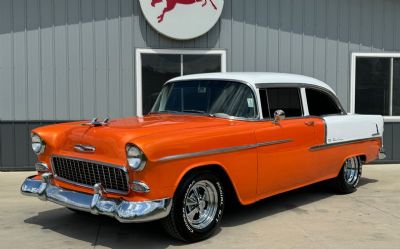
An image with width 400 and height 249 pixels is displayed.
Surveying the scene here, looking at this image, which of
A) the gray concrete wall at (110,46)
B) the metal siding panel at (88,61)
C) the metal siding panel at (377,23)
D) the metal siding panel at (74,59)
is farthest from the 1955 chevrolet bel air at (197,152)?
the metal siding panel at (377,23)

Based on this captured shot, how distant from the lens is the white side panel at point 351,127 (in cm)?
657

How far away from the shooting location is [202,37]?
959 centimetres

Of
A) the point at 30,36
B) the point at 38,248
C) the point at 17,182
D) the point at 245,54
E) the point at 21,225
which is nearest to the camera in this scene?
the point at 38,248

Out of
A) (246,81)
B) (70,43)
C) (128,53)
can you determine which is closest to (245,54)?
(128,53)

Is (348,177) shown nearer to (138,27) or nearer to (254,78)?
(254,78)

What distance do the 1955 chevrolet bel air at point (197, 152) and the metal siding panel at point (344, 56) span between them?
3.51 meters

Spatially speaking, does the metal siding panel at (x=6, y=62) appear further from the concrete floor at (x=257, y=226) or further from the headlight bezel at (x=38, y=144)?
the headlight bezel at (x=38, y=144)


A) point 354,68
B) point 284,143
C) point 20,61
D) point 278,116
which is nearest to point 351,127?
point 284,143

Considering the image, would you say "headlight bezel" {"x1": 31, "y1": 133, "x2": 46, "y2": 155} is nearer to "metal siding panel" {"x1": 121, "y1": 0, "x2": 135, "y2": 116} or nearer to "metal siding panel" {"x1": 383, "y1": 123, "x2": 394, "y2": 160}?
→ "metal siding panel" {"x1": 121, "y1": 0, "x2": 135, "y2": 116}

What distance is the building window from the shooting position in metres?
9.42

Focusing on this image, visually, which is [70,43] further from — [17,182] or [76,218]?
[76,218]

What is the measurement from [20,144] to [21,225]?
3860 millimetres

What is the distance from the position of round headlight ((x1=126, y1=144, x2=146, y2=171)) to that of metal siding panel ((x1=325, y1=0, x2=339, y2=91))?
6.71 metres

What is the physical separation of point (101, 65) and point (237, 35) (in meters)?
2.78
